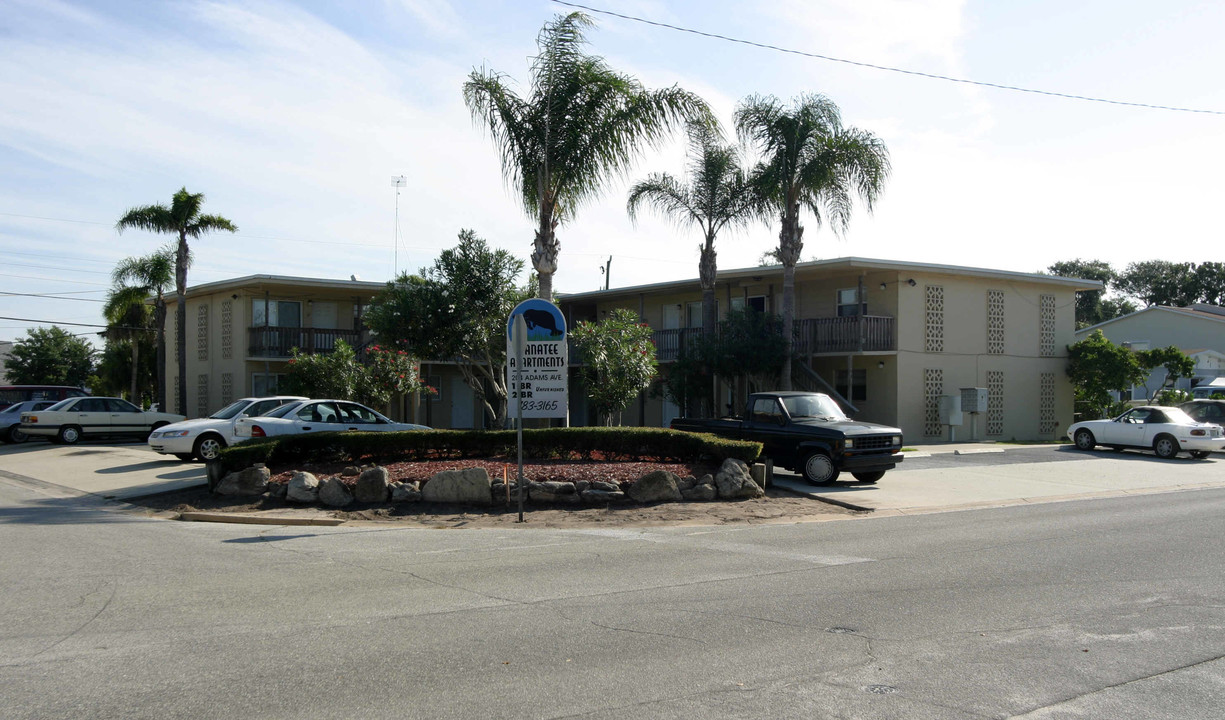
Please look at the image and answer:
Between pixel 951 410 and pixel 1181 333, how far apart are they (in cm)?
2889

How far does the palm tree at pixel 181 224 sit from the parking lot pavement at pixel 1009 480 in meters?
24.5

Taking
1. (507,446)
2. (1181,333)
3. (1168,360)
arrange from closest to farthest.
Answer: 1. (507,446)
2. (1168,360)
3. (1181,333)

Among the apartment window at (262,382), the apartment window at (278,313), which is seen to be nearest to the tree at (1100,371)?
the apartment window at (278,313)

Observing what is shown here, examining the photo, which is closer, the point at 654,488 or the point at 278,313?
the point at 654,488

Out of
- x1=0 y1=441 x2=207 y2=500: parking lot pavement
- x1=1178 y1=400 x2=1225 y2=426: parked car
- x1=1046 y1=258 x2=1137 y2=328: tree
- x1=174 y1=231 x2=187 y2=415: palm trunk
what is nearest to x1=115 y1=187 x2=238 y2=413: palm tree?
x1=174 y1=231 x2=187 y2=415: palm trunk

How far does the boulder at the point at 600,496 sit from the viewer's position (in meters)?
13.4

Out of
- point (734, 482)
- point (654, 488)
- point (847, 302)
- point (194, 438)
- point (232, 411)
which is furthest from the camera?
point (847, 302)

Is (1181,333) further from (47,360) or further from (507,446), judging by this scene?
(47,360)

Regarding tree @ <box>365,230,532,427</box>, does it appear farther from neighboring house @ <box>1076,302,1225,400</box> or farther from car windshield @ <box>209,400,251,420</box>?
neighboring house @ <box>1076,302,1225,400</box>

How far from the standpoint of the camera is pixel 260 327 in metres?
31.4

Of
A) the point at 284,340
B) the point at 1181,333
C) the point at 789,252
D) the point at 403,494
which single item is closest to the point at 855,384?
the point at 789,252

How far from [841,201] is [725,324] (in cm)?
497

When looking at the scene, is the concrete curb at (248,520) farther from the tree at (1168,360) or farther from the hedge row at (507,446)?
the tree at (1168,360)

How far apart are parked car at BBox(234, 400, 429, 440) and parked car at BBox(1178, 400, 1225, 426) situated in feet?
74.6
